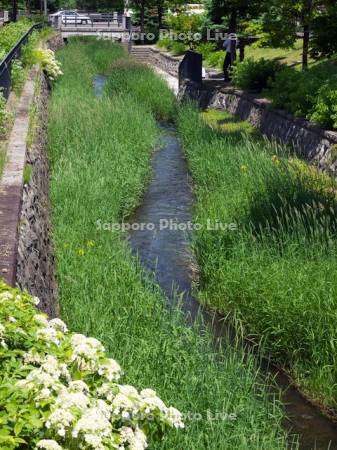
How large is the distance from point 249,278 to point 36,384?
17.8 ft

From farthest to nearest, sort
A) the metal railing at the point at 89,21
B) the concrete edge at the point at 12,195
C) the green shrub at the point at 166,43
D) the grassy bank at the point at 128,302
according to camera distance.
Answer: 1. the metal railing at the point at 89,21
2. the green shrub at the point at 166,43
3. the concrete edge at the point at 12,195
4. the grassy bank at the point at 128,302

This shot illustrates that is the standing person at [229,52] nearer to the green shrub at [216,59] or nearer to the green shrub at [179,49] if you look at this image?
the green shrub at [216,59]

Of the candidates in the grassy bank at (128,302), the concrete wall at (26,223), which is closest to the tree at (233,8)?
the grassy bank at (128,302)

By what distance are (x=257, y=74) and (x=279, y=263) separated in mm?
14778

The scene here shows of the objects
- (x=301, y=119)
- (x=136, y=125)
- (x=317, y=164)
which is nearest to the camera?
(x=317, y=164)

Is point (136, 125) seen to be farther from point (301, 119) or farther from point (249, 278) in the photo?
point (249, 278)

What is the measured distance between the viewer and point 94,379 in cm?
371

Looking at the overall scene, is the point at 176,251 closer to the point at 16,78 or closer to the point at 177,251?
the point at 177,251

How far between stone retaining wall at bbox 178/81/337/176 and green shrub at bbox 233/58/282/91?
48cm

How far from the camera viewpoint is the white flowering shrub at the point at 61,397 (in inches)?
121

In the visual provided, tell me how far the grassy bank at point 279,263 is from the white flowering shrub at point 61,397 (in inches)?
137

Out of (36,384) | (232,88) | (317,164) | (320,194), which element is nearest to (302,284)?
(320,194)

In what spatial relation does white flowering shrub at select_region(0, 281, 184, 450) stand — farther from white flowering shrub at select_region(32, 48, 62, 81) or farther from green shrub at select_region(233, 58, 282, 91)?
white flowering shrub at select_region(32, 48, 62, 81)

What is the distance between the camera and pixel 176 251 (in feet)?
37.1
